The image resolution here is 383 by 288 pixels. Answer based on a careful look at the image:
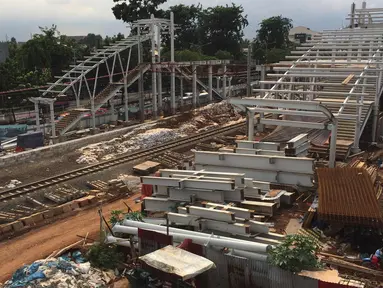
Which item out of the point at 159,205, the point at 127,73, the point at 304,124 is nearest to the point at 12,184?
the point at 159,205

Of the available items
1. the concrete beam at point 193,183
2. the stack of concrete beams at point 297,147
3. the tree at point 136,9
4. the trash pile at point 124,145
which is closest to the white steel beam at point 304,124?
the stack of concrete beams at point 297,147

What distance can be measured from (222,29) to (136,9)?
1756 cm

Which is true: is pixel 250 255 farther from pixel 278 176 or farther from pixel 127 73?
pixel 127 73

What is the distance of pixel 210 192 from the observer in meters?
11.1

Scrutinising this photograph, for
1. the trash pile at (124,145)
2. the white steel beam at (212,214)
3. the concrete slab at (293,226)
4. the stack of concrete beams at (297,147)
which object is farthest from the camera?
the trash pile at (124,145)

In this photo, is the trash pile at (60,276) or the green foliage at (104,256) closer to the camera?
the trash pile at (60,276)

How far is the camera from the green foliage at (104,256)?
10062 mm

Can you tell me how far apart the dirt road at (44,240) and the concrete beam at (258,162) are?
3.18 metres

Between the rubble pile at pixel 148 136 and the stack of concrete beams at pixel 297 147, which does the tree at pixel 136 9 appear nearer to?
the rubble pile at pixel 148 136

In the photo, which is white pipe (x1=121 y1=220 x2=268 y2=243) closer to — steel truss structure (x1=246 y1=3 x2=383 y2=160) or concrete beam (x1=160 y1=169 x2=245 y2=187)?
concrete beam (x1=160 y1=169 x2=245 y2=187)

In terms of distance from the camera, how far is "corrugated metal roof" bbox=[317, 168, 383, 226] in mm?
9930

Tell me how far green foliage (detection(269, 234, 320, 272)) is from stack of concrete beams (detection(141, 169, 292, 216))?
9.22 feet

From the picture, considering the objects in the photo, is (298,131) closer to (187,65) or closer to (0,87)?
(187,65)

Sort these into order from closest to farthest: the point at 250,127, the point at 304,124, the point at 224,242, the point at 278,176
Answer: the point at 224,242 < the point at 278,176 < the point at 304,124 < the point at 250,127
